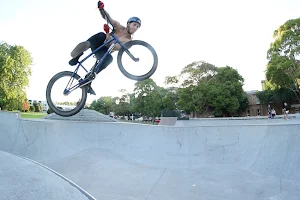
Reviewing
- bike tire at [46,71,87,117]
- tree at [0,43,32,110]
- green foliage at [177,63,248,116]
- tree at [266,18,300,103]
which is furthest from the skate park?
green foliage at [177,63,248,116]

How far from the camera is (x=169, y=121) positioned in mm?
27312

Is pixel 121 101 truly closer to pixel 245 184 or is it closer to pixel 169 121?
pixel 169 121

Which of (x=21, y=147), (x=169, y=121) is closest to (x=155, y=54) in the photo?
(x=21, y=147)

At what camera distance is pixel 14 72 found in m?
27.8

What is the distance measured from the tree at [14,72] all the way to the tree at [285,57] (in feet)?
106

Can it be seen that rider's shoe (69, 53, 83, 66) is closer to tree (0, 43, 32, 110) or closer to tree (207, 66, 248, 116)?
tree (0, 43, 32, 110)

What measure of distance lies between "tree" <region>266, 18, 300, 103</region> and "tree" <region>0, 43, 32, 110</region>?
106 ft

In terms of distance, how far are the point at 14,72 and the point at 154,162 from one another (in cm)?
2642

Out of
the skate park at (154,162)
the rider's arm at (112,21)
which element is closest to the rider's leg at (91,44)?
the rider's arm at (112,21)

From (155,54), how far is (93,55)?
1309 mm

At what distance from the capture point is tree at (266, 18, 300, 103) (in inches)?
1195

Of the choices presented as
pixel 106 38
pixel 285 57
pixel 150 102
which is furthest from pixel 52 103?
pixel 150 102

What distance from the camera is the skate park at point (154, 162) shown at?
432cm

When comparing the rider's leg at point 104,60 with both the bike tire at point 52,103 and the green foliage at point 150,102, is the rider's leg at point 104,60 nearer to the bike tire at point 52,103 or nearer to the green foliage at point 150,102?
the bike tire at point 52,103
